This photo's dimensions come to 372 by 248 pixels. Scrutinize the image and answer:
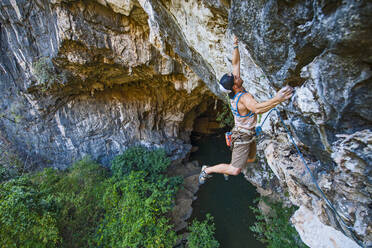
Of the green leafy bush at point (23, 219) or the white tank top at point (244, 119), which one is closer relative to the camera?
the white tank top at point (244, 119)

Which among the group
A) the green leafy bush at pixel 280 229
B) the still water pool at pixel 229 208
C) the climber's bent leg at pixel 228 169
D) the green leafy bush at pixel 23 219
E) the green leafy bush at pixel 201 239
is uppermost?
the climber's bent leg at pixel 228 169

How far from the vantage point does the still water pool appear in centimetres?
633

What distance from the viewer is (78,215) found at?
4.92 meters

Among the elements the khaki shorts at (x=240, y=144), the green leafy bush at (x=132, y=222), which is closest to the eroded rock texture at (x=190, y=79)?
the khaki shorts at (x=240, y=144)

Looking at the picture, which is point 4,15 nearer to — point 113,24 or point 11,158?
point 113,24

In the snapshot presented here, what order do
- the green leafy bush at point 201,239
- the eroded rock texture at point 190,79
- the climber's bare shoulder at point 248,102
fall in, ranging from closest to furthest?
the eroded rock texture at point 190,79 < the climber's bare shoulder at point 248,102 < the green leafy bush at point 201,239

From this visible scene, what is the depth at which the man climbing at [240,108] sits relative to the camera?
1.94 meters

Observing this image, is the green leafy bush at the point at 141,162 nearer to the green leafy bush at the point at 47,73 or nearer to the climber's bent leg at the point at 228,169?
the green leafy bush at the point at 47,73

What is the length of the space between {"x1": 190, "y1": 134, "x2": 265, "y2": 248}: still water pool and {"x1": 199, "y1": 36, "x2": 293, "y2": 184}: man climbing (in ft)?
15.7

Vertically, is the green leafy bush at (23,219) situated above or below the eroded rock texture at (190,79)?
below

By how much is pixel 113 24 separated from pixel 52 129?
5903mm

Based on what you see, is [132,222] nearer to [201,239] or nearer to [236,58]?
[201,239]

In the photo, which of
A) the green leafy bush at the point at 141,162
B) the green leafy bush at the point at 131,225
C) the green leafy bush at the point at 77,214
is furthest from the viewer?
the green leafy bush at the point at 141,162

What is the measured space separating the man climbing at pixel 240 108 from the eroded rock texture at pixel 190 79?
0.71ft
